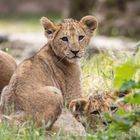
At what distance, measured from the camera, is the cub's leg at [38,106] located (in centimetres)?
736

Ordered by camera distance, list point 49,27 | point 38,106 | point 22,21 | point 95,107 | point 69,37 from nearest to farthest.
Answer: point 95,107 < point 38,106 < point 69,37 < point 49,27 < point 22,21

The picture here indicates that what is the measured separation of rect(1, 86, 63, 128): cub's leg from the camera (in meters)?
7.36

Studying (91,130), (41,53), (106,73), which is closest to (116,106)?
(91,130)

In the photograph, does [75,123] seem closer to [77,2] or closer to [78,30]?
[78,30]

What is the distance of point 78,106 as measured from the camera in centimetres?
706

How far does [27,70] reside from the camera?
25.1 feet

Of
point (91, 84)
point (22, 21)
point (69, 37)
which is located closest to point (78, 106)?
point (69, 37)

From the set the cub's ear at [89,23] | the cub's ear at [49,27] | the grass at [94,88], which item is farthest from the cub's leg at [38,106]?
the cub's ear at [89,23]

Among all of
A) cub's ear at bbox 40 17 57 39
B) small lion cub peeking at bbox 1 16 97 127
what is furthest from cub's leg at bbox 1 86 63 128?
cub's ear at bbox 40 17 57 39

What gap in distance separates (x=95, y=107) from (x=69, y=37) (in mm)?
1457

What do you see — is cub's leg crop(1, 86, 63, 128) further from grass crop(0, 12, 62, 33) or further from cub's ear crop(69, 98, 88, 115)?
grass crop(0, 12, 62, 33)

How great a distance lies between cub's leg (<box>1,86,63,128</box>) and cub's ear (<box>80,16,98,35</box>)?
1.33m

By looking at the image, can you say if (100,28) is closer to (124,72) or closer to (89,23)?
(89,23)

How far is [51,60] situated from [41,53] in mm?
139
